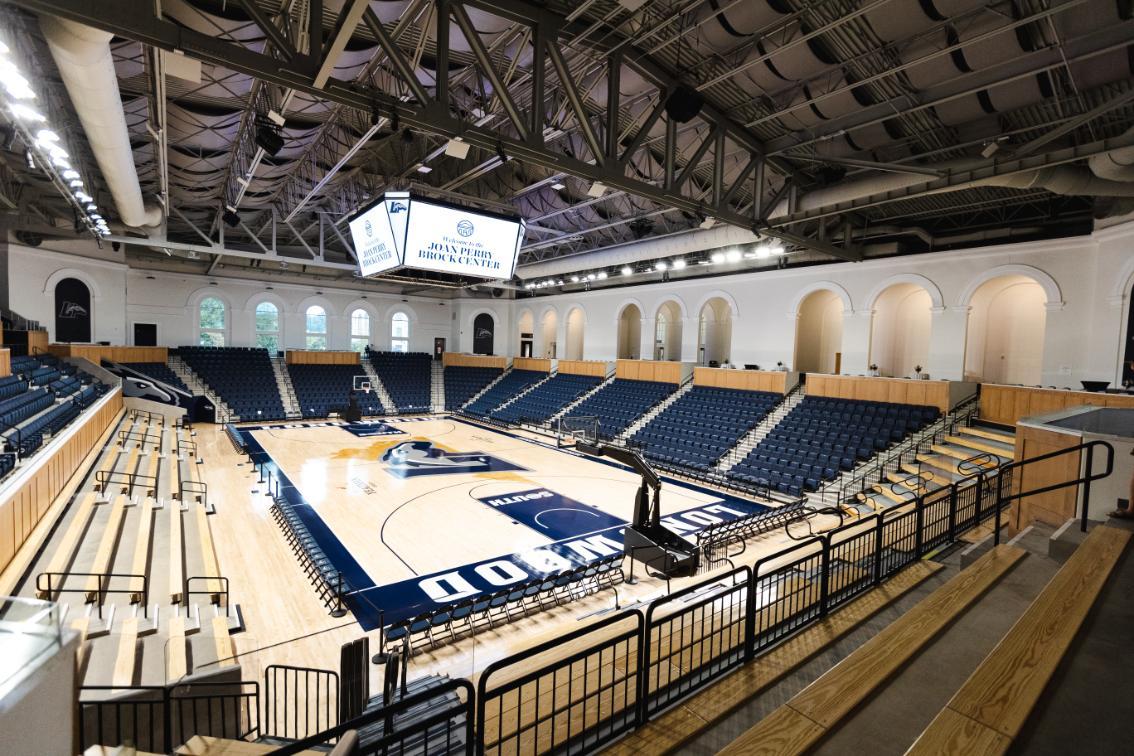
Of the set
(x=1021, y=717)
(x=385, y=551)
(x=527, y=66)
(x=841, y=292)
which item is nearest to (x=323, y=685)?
(x=385, y=551)

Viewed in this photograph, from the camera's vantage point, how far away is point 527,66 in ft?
29.0

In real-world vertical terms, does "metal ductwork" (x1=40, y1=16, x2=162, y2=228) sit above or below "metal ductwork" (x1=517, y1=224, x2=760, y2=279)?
below

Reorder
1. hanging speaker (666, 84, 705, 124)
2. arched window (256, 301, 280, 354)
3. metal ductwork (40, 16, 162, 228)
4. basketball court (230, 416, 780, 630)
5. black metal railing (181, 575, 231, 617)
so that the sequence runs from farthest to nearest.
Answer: arched window (256, 301, 280, 354), basketball court (230, 416, 780, 630), hanging speaker (666, 84, 705, 124), black metal railing (181, 575, 231, 617), metal ductwork (40, 16, 162, 228)

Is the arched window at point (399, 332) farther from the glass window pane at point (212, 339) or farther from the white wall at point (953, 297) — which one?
the white wall at point (953, 297)

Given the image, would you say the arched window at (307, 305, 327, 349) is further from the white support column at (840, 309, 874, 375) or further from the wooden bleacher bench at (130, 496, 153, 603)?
the white support column at (840, 309, 874, 375)

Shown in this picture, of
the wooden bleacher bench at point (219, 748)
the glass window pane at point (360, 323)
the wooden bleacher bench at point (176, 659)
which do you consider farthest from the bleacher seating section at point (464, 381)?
the wooden bleacher bench at point (219, 748)

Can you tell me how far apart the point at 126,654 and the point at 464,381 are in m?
26.4

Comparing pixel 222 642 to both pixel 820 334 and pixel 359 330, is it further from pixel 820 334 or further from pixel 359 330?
pixel 359 330

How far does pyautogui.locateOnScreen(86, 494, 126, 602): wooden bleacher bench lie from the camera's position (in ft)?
21.9

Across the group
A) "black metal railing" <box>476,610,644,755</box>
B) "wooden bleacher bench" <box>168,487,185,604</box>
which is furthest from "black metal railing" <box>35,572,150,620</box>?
"black metal railing" <box>476,610,644,755</box>

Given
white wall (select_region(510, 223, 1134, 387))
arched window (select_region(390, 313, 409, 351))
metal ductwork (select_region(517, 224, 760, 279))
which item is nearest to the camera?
white wall (select_region(510, 223, 1134, 387))

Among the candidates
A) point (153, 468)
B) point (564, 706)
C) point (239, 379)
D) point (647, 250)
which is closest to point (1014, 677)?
point (564, 706)

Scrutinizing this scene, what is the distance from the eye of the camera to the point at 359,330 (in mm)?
31594

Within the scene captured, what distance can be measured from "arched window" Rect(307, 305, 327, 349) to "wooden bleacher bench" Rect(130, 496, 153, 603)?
20.7 meters
